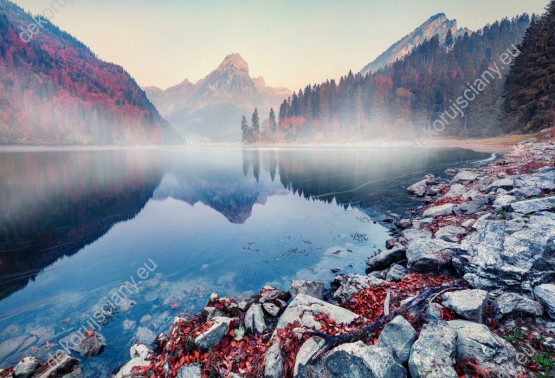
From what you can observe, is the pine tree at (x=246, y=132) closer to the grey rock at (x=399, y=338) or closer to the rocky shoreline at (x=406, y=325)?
the rocky shoreline at (x=406, y=325)

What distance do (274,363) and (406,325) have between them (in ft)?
8.76

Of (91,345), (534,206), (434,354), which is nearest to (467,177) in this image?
A: (534,206)

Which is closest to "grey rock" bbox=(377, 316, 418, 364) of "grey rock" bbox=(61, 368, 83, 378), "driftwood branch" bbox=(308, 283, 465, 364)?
"driftwood branch" bbox=(308, 283, 465, 364)

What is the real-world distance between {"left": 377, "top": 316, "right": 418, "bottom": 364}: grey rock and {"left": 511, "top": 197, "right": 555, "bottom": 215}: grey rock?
25.6 feet

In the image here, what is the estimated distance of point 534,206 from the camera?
8875 millimetres

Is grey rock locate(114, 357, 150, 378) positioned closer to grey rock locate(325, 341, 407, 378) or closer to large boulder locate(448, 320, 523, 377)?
grey rock locate(325, 341, 407, 378)

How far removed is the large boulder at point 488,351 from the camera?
3.88 metres

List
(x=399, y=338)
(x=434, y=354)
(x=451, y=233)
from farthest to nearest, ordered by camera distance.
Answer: (x=451, y=233) < (x=399, y=338) < (x=434, y=354)

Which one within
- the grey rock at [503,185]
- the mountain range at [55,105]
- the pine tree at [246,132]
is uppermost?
the mountain range at [55,105]

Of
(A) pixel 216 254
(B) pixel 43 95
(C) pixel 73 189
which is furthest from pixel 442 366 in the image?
(B) pixel 43 95

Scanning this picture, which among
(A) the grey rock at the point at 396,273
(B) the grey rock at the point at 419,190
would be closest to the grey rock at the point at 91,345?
(A) the grey rock at the point at 396,273

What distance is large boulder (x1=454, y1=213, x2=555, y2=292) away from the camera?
19.4 ft

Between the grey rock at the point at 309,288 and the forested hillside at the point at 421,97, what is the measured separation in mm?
80612

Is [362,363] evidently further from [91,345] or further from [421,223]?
[421,223]
